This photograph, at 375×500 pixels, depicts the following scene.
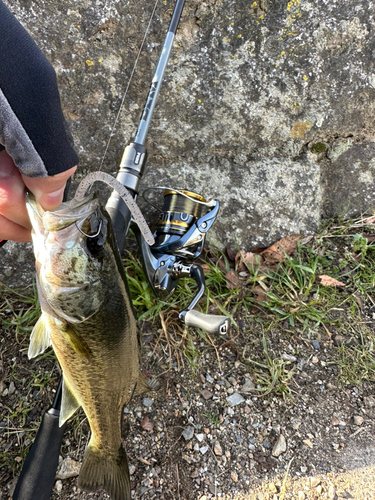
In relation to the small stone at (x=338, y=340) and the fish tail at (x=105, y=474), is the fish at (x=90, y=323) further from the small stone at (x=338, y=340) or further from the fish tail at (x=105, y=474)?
the small stone at (x=338, y=340)

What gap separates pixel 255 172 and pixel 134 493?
2.65 meters

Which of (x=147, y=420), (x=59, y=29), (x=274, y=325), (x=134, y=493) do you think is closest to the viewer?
(x=134, y=493)

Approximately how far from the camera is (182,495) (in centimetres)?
223

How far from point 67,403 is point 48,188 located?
1159 mm

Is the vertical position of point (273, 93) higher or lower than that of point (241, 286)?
higher

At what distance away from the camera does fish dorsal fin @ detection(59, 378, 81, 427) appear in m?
1.88

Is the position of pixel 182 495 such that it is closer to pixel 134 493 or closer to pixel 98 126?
pixel 134 493

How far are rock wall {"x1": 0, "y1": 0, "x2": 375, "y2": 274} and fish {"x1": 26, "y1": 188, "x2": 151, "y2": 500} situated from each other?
1509 millimetres

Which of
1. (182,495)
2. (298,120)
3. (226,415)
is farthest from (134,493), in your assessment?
(298,120)

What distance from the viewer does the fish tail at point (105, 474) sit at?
6.15ft

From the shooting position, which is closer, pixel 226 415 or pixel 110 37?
pixel 226 415

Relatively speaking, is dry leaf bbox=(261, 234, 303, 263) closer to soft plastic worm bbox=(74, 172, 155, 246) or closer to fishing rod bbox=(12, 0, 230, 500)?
fishing rod bbox=(12, 0, 230, 500)

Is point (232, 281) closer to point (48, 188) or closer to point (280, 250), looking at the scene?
point (280, 250)

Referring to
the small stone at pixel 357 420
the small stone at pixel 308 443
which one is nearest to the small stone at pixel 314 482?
the small stone at pixel 308 443
